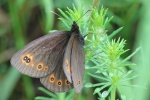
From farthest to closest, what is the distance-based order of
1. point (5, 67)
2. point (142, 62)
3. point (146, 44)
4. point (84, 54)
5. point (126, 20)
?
1. point (5, 67)
2. point (126, 20)
3. point (146, 44)
4. point (142, 62)
5. point (84, 54)

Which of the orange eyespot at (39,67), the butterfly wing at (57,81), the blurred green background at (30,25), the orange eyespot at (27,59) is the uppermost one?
the blurred green background at (30,25)

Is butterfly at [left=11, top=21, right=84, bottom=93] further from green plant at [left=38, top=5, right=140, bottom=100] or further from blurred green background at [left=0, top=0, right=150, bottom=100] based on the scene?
blurred green background at [left=0, top=0, right=150, bottom=100]

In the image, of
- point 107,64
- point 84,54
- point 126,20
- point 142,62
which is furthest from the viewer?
point 126,20

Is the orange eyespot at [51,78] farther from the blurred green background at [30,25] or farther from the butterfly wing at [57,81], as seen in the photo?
the blurred green background at [30,25]

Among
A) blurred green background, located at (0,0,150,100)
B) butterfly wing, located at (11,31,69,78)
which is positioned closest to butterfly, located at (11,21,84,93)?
butterfly wing, located at (11,31,69,78)

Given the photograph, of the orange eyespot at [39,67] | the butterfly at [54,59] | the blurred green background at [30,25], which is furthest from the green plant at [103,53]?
the blurred green background at [30,25]

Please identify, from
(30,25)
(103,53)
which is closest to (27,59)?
(103,53)

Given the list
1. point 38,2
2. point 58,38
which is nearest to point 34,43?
point 58,38

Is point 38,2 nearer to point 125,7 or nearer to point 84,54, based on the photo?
point 125,7
